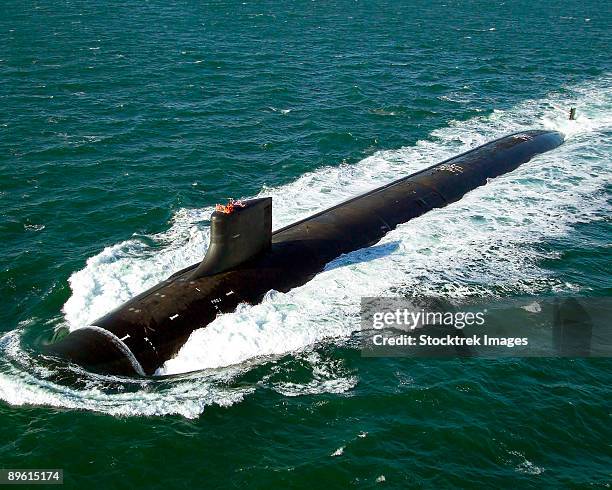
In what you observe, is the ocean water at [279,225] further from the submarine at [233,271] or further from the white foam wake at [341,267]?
the submarine at [233,271]

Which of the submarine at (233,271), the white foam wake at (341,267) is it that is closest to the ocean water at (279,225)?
the white foam wake at (341,267)

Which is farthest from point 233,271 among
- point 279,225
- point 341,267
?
point 279,225

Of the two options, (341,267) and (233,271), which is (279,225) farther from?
(233,271)

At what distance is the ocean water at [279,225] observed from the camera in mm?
17750

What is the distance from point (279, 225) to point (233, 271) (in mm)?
7134

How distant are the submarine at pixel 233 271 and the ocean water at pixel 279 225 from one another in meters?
0.60

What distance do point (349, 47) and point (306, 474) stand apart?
59.8 metres

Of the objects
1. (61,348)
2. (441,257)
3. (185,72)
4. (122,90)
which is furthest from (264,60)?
(61,348)

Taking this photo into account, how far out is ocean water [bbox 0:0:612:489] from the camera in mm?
17750

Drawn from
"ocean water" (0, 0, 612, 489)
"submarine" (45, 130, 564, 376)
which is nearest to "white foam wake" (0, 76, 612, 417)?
"ocean water" (0, 0, 612, 489)

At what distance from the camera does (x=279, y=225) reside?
31.0 m

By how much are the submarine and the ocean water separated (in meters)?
0.60

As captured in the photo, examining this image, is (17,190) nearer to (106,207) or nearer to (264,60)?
(106,207)

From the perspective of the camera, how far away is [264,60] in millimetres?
63375
